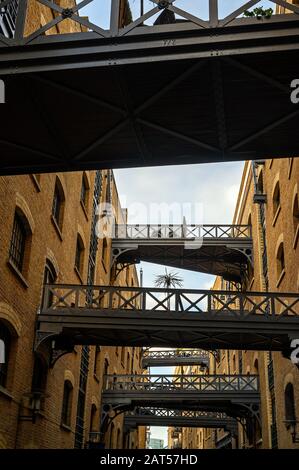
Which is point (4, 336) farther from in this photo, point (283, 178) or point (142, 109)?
point (283, 178)

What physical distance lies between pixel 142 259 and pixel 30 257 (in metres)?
14.5

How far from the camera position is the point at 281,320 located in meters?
13.9

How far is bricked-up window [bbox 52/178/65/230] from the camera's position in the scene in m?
15.5

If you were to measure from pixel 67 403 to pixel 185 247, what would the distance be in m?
10.2

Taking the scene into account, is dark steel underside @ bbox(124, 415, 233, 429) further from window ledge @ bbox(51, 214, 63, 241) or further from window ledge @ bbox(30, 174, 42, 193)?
window ledge @ bbox(30, 174, 42, 193)

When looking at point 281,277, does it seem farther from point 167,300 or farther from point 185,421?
point 185,421

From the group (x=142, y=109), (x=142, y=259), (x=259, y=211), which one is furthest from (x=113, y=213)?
(x=142, y=109)

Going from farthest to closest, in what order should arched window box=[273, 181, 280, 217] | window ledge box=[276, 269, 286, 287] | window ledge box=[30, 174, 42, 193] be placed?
arched window box=[273, 181, 280, 217], window ledge box=[276, 269, 286, 287], window ledge box=[30, 174, 42, 193]

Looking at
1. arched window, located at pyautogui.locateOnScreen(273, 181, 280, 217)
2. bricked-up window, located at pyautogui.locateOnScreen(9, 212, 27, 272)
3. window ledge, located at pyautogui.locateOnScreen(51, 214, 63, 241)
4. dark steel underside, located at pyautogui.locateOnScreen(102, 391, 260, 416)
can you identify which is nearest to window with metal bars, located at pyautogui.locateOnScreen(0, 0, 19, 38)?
bricked-up window, located at pyautogui.locateOnScreen(9, 212, 27, 272)

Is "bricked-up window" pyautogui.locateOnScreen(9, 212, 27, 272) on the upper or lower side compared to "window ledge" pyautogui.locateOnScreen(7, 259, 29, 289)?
upper

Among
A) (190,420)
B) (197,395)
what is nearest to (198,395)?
(197,395)

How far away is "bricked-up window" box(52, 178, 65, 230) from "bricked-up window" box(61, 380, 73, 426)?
4835mm

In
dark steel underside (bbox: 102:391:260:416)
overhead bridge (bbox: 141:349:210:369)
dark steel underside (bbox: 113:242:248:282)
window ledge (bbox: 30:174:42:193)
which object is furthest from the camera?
overhead bridge (bbox: 141:349:210:369)

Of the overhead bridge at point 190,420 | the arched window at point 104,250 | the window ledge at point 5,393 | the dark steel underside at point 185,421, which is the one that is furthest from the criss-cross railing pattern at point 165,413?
the window ledge at point 5,393
